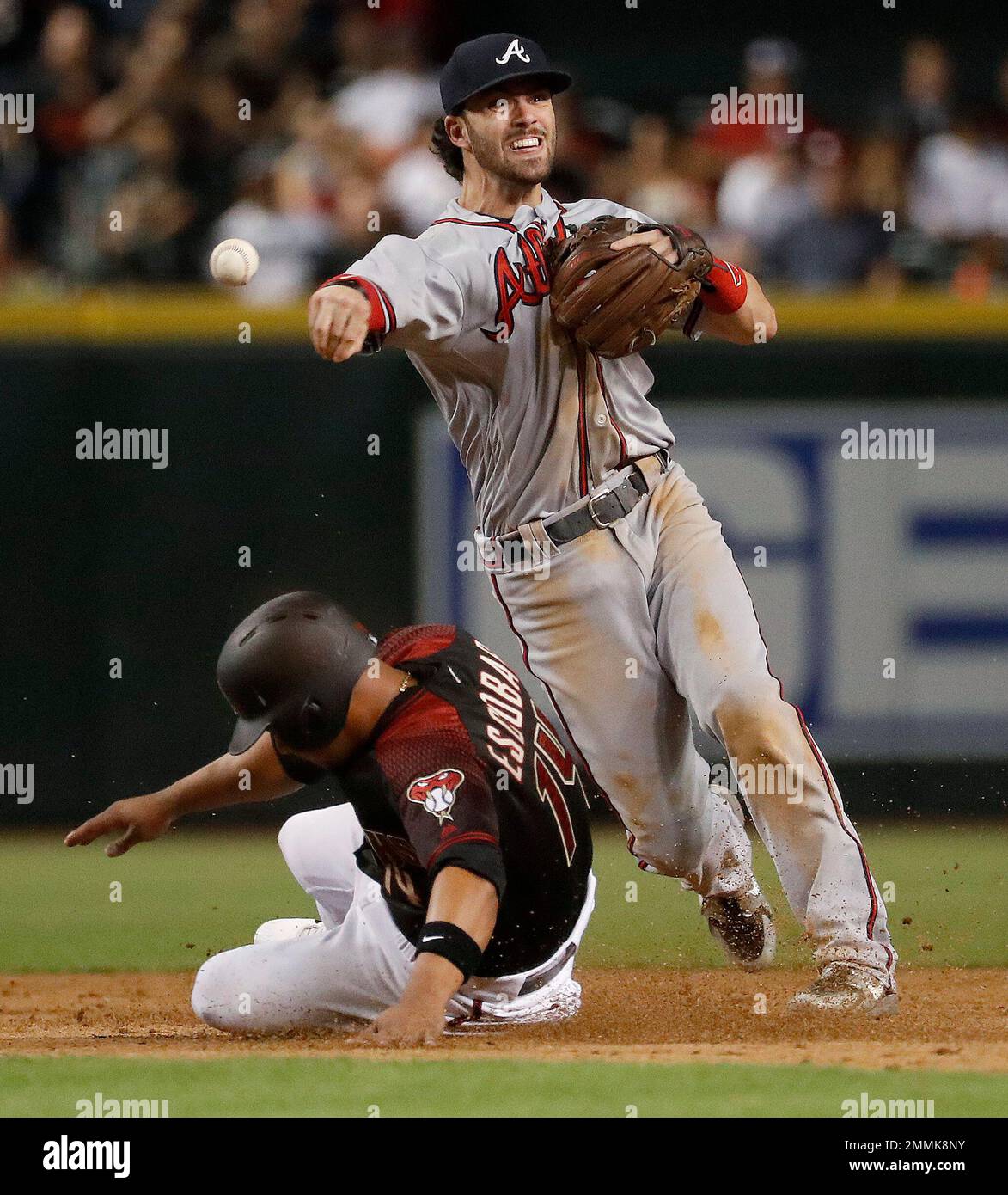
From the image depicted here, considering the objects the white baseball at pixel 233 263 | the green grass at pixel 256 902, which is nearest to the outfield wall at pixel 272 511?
the green grass at pixel 256 902

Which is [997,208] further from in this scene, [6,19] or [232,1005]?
[232,1005]

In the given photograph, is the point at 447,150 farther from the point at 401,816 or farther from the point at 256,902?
the point at 256,902

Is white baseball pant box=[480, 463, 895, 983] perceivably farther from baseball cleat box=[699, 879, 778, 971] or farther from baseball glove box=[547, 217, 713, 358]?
baseball glove box=[547, 217, 713, 358]

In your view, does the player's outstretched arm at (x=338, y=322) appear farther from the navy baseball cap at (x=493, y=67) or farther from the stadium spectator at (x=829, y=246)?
the stadium spectator at (x=829, y=246)

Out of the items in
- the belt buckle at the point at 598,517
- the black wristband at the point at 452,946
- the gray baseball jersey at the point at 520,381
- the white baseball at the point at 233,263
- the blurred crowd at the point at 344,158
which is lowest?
the black wristband at the point at 452,946

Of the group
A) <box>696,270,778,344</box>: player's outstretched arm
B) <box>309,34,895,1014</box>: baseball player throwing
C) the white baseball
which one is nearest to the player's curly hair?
<box>309,34,895,1014</box>: baseball player throwing

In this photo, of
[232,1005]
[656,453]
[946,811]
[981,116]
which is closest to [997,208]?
[981,116]
